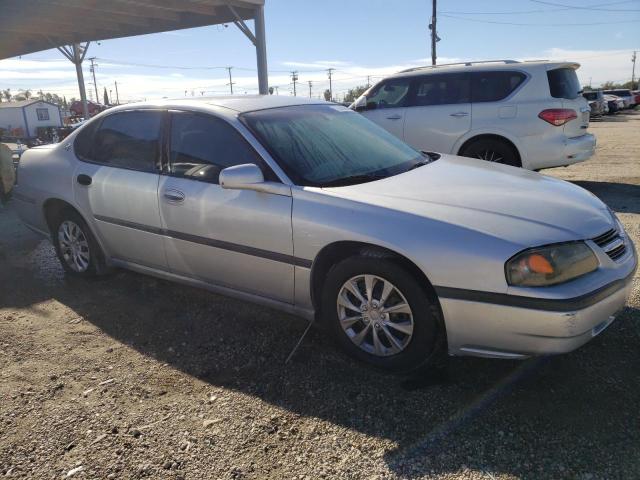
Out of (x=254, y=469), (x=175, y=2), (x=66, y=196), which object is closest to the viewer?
(x=254, y=469)

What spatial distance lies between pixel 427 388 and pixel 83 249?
3.24 m

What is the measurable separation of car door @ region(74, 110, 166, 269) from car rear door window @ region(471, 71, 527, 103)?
497 cm

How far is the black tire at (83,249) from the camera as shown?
438cm

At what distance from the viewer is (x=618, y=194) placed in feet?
23.8

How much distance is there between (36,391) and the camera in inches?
116

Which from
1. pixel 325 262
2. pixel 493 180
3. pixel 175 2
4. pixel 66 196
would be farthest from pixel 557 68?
pixel 175 2

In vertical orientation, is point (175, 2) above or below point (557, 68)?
Result: above

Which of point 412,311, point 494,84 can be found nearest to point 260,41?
point 494,84

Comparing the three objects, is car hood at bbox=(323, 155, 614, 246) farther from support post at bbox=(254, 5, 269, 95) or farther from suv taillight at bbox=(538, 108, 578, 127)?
support post at bbox=(254, 5, 269, 95)

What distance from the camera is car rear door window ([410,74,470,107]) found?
7.40 meters

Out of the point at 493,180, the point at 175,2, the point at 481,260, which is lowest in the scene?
the point at 481,260

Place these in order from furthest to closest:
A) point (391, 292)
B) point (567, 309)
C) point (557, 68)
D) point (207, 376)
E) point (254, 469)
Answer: point (557, 68)
point (207, 376)
point (391, 292)
point (567, 309)
point (254, 469)

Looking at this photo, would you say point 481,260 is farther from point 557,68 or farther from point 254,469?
point 557,68

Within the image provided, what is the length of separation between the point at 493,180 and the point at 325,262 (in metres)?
1.23
